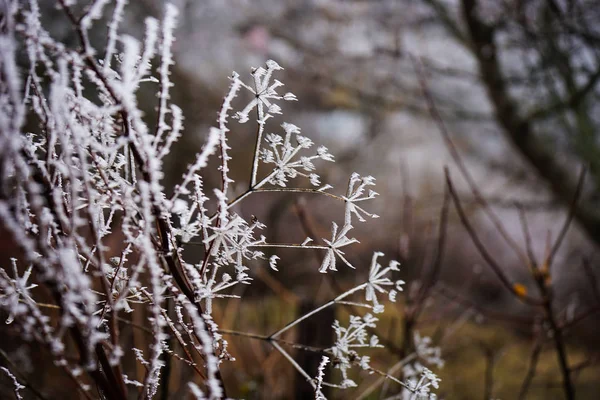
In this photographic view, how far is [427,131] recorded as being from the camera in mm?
3350

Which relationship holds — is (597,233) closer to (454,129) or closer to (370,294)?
(454,129)

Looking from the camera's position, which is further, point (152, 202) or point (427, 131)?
point (427, 131)

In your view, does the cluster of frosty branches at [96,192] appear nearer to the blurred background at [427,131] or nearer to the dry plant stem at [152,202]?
the dry plant stem at [152,202]

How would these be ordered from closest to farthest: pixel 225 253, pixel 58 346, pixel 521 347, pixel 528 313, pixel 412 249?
1. pixel 58 346
2. pixel 225 253
3. pixel 521 347
4. pixel 528 313
5. pixel 412 249

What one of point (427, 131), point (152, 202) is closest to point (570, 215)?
point (152, 202)

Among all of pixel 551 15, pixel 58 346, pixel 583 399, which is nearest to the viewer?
pixel 58 346

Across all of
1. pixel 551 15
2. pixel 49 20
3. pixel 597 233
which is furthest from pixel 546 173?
pixel 49 20

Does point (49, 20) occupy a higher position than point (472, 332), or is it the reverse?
point (49, 20)

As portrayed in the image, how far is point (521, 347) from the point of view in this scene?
2.71m

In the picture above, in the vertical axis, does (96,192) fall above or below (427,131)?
below

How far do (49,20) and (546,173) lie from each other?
2.02m

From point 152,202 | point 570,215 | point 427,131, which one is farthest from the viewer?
point 427,131

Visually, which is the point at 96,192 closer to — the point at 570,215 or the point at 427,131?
the point at 570,215

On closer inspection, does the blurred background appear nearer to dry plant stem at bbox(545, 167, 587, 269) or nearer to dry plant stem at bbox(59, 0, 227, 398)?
dry plant stem at bbox(545, 167, 587, 269)
